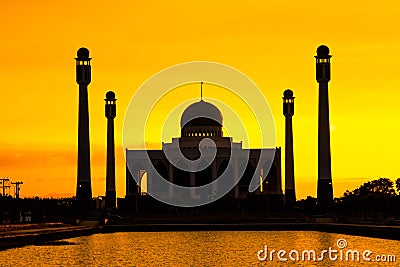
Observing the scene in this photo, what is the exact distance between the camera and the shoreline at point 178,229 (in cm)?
7058

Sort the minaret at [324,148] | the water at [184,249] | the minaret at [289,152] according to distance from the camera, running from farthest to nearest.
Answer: the minaret at [289,152]
the minaret at [324,148]
the water at [184,249]

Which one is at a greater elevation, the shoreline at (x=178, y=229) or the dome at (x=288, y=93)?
the dome at (x=288, y=93)

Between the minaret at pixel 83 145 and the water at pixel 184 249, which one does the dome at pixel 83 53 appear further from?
the water at pixel 184 249

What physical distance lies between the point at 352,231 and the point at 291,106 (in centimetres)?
5105

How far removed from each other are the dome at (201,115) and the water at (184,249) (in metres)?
67.7

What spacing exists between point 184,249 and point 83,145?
38.7 metres

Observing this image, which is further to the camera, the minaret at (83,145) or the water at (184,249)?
the minaret at (83,145)

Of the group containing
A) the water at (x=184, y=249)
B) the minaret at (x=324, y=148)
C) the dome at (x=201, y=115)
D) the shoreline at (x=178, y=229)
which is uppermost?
the dome at (x=201, y=115)

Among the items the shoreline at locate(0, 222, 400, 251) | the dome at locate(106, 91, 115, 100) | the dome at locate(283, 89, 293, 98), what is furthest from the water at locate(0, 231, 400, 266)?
the dome at locate(283, 89, 293, 98)

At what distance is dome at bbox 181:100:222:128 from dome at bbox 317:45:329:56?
49.2 metres

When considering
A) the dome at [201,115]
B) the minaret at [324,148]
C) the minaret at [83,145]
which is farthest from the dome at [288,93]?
the minaret at [83,145]

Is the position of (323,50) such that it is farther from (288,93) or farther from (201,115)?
(201,115)

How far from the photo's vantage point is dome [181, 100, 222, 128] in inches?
6127

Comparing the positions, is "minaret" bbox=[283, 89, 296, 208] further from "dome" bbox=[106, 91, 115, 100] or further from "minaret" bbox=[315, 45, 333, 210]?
"minaret" bbox=[315, 45, 333, 210]
